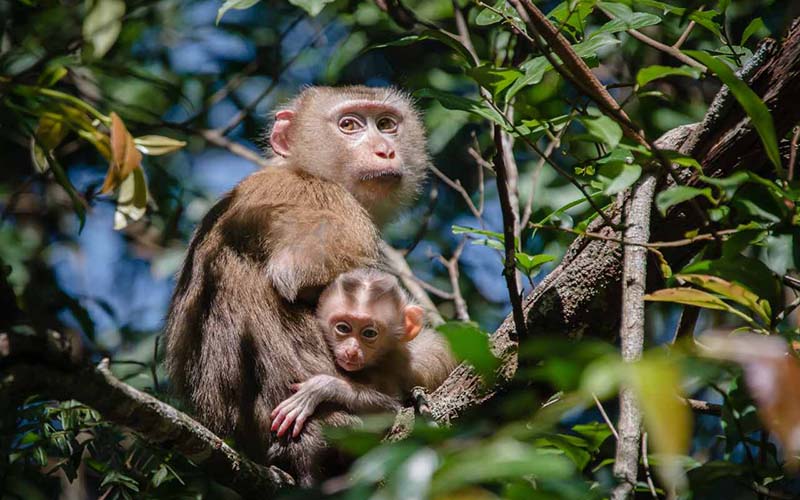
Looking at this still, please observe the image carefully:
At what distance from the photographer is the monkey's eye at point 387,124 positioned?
244 inches

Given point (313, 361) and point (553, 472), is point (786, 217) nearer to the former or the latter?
point (553, 472)

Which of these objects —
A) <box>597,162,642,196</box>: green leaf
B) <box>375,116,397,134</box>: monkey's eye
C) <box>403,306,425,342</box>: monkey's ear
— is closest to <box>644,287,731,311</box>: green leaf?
<box>597,162,642,196</box>: green leaf

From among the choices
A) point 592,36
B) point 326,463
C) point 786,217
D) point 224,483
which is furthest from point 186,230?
point 786,217

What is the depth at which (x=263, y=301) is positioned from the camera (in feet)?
14.7

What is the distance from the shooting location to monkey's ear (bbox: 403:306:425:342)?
4.85m

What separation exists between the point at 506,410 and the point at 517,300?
1502 mm

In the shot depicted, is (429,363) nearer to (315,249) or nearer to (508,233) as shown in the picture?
(315,249)

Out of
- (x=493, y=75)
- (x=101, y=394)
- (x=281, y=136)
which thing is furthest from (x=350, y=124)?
(x=101, y=394)

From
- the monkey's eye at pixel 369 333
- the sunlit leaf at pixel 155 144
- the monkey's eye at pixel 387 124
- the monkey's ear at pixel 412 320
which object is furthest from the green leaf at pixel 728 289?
the monkey's eye at pixel 387 124

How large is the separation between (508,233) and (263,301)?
4.93 ft

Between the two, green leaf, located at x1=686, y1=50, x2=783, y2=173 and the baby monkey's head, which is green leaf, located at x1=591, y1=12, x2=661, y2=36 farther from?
the baby monkey's head

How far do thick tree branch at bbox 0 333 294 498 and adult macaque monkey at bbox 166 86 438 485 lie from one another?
84 cm

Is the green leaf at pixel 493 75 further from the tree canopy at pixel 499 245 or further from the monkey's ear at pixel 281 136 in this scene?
the monkey's ear at pixel 281 136

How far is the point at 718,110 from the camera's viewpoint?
12.1ft
